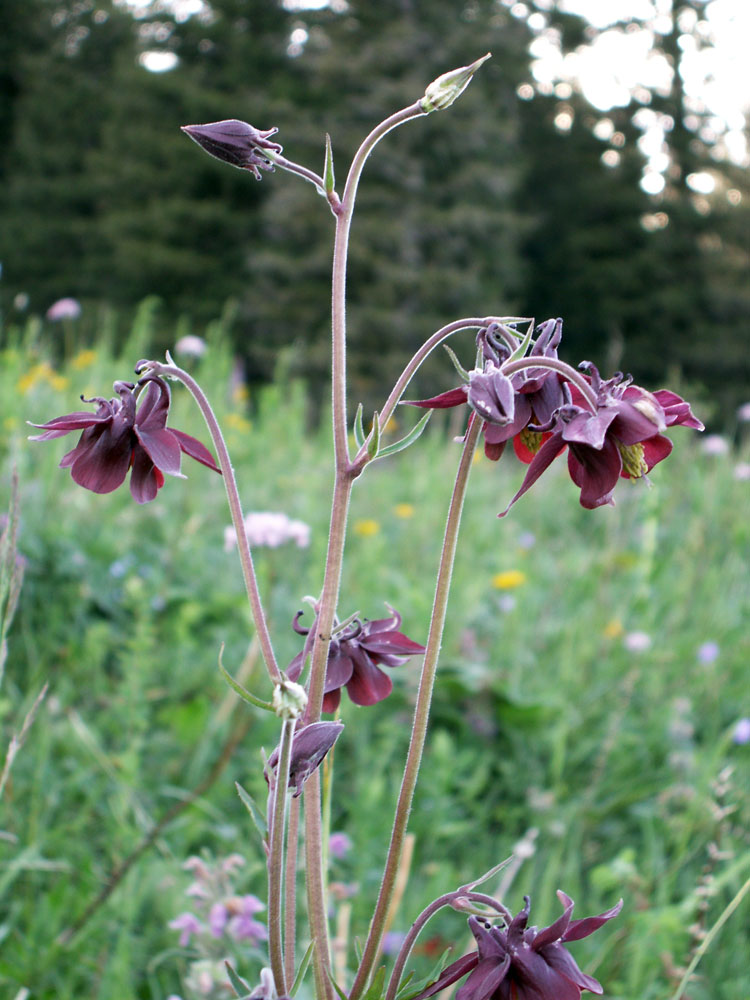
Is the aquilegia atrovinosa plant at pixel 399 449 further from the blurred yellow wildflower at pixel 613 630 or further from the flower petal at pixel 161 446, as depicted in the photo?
the blurred yellow wildflower at pixel 613 630

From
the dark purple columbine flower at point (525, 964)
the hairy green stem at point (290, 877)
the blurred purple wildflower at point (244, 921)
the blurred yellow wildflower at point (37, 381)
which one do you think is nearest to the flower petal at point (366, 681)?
the hairy green stem at point (290, 877)

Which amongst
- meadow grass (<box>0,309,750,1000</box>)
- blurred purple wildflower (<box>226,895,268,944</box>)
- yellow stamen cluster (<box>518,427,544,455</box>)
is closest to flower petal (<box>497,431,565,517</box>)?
yellow stamen cluster (<box>518,427,544,455</box>)

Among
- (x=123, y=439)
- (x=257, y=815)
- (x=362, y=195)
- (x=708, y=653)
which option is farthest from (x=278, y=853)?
(x=362, y=195)

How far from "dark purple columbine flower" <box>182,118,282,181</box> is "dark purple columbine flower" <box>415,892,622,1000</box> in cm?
68

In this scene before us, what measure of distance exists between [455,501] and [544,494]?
13.0 ft

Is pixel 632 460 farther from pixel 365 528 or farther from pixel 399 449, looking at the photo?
pixel 365 528

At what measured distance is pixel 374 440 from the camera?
0.80 metres

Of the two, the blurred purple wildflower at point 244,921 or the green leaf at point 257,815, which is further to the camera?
the blurred purple wildflower at point 244,921

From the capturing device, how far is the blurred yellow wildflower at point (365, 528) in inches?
126

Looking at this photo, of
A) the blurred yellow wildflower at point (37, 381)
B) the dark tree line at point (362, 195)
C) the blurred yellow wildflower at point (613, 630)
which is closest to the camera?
the blurred yellow wildflower at point (613, 630)

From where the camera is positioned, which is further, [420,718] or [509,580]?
[509,580]

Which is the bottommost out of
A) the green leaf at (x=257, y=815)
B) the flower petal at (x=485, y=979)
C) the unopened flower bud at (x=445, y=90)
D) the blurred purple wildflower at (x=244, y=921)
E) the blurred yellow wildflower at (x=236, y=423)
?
the blurred purple wildflower at (x=244, y=921)

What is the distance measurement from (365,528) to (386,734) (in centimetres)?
115

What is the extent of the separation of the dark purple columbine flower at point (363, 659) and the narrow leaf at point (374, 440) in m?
0.18
